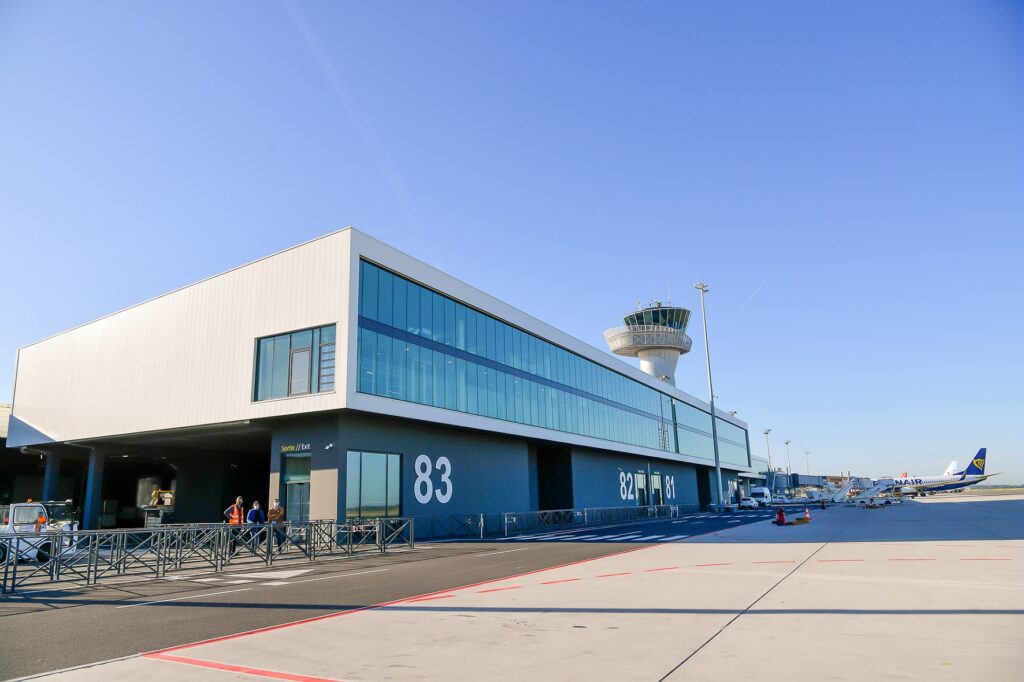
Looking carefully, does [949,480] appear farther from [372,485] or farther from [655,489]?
[372,485]

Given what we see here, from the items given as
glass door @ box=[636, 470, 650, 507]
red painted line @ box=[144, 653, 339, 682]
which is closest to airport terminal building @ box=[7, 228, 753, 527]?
glass door @ box=[636, 470, 650, 507]

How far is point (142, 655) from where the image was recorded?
25.4ft

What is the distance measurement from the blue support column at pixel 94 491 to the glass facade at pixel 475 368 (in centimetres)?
2446

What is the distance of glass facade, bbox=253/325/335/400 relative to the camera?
85.9ft

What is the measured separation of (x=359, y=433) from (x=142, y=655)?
1940 centimetres

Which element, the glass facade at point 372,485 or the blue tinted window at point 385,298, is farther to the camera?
the blue tinted window at point 385,298

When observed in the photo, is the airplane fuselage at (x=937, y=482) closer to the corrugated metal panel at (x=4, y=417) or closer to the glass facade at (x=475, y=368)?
the glass facade at (x=475, y=368)

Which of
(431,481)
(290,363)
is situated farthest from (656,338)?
(290,363)

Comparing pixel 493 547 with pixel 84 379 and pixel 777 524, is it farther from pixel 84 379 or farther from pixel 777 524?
pixel 84 379

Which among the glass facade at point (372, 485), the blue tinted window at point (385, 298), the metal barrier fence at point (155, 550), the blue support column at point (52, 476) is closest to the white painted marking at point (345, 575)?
the metal barrier fence at point (155, 550)

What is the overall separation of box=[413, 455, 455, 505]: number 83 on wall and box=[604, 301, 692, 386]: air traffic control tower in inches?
1865

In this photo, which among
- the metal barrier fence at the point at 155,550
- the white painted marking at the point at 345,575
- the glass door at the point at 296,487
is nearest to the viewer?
the white painted marking at the point at 345,575

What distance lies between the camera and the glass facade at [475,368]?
27734 millimetres

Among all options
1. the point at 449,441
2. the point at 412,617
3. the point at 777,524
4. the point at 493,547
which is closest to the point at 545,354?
the point at 449,441
